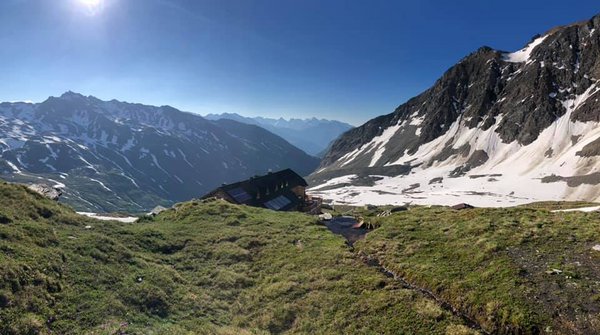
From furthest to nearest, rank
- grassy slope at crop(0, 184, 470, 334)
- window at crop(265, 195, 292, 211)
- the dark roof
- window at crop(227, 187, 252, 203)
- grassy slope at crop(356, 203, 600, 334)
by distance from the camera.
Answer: window at crop(265, 195, 292, 211)
the dark roof
window at crop(227, 187, 252, 203)
grassy slope at crop(0, 184, 470, 334)
grassy slope at crop(356, 203, 600, 334)

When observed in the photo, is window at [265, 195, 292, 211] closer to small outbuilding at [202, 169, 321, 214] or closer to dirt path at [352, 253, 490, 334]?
small outbuilding at [202, 169, 321, 214]

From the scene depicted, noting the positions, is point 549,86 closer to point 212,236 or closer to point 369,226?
point 369,226

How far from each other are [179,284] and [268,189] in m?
49.6

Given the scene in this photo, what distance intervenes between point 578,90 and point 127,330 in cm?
21578

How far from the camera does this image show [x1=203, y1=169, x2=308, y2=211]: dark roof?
65.6 m

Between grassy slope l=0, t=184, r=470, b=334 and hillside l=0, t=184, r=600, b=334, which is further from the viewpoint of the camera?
grassy slope l=0, t=184, r=470, b=334

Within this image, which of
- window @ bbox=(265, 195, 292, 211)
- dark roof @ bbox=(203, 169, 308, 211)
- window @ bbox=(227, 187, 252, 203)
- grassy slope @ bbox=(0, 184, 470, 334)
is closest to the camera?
grassy slope @ bbox=(0, 184, 470, 334)

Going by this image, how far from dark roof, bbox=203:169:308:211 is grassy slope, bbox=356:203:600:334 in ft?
125

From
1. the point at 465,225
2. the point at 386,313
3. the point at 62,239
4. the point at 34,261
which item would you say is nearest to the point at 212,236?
the point at 62,239

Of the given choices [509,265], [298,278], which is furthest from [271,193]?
[509,265]

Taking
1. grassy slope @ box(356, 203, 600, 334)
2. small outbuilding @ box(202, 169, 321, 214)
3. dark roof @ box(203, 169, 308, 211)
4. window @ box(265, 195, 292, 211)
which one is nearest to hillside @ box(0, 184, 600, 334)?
grassy slope @ box(356, 203, 600, 334)

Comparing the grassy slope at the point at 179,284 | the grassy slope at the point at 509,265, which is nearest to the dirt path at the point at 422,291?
the grassy slope at the point at 509,265

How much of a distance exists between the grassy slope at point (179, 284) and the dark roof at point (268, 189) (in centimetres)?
3244

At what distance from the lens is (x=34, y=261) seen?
64.3 feet
